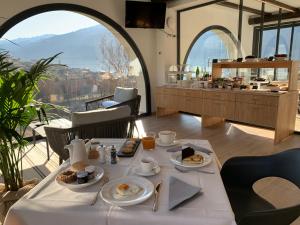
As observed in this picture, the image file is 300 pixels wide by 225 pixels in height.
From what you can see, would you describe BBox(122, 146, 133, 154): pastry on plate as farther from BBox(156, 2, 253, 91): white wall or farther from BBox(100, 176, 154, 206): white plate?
BBox(156, 2, 253, 91): white wall

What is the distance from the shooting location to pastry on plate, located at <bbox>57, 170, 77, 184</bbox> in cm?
116

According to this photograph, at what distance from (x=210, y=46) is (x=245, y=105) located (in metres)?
3.62

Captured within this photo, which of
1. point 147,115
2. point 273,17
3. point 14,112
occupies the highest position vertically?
point 273,17

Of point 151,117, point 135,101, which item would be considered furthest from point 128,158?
point 151,117

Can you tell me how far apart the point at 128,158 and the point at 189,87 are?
3796 mm

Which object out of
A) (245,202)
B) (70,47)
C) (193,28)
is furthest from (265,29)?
(245,202)

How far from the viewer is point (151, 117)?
560 cm

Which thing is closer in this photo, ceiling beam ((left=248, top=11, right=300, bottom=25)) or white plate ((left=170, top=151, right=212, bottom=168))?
white plate ((left=170, top=151, right=212, bottom=168))

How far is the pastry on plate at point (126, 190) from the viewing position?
1060mm

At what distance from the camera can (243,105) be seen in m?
4.07

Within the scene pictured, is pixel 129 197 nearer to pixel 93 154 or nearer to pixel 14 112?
pixel 93 154

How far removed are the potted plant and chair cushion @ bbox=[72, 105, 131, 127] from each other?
0.31 meters

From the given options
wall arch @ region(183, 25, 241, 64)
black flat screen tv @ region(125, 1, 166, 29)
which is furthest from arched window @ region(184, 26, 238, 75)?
black flat screen tv @ region(125, 1, 166, 29)

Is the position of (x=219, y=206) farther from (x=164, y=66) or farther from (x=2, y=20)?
(x=164, y=66)
